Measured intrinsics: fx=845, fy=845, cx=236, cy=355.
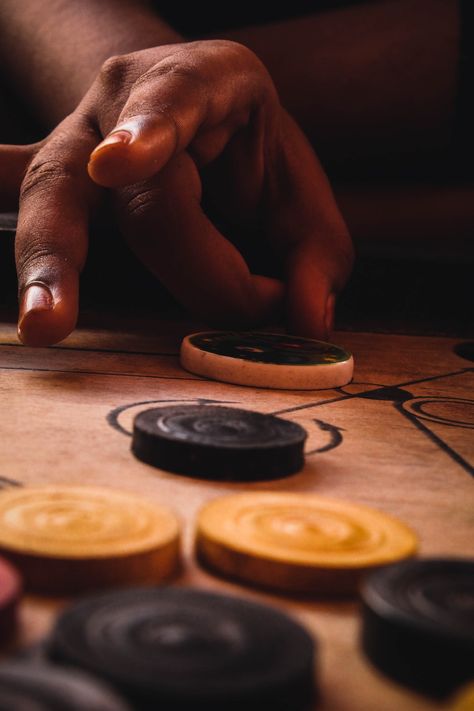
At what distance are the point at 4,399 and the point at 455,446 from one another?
639 millimetres

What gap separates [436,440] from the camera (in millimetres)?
1188

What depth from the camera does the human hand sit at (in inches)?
58.5

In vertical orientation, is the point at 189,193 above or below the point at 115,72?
below

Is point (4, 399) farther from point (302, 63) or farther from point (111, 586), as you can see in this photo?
point (302, 63)

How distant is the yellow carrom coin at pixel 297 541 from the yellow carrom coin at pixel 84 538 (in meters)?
0.04

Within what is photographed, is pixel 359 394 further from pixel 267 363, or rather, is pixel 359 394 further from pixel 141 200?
pixel 141 200

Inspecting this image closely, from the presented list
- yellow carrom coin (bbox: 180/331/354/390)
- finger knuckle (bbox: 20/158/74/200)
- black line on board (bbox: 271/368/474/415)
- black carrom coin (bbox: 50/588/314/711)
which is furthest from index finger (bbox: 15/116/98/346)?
black carrom coin (bbox: 50/588/314/711)

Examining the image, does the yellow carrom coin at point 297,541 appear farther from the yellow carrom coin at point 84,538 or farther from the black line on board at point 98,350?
the black line on board at point 98,350

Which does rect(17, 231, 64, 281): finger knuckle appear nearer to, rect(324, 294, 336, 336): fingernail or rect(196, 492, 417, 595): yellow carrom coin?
rect(324, 294, 336, 336): fingernail

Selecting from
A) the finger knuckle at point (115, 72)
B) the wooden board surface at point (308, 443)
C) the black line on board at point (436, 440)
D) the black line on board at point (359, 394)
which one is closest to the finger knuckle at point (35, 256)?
the wooden board surface at point (308, 443)

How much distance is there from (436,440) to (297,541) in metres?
0.52

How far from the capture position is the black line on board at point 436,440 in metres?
1.08

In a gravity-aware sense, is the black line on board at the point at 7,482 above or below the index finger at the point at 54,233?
below

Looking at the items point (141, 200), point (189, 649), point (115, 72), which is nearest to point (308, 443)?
point (189, 649)
